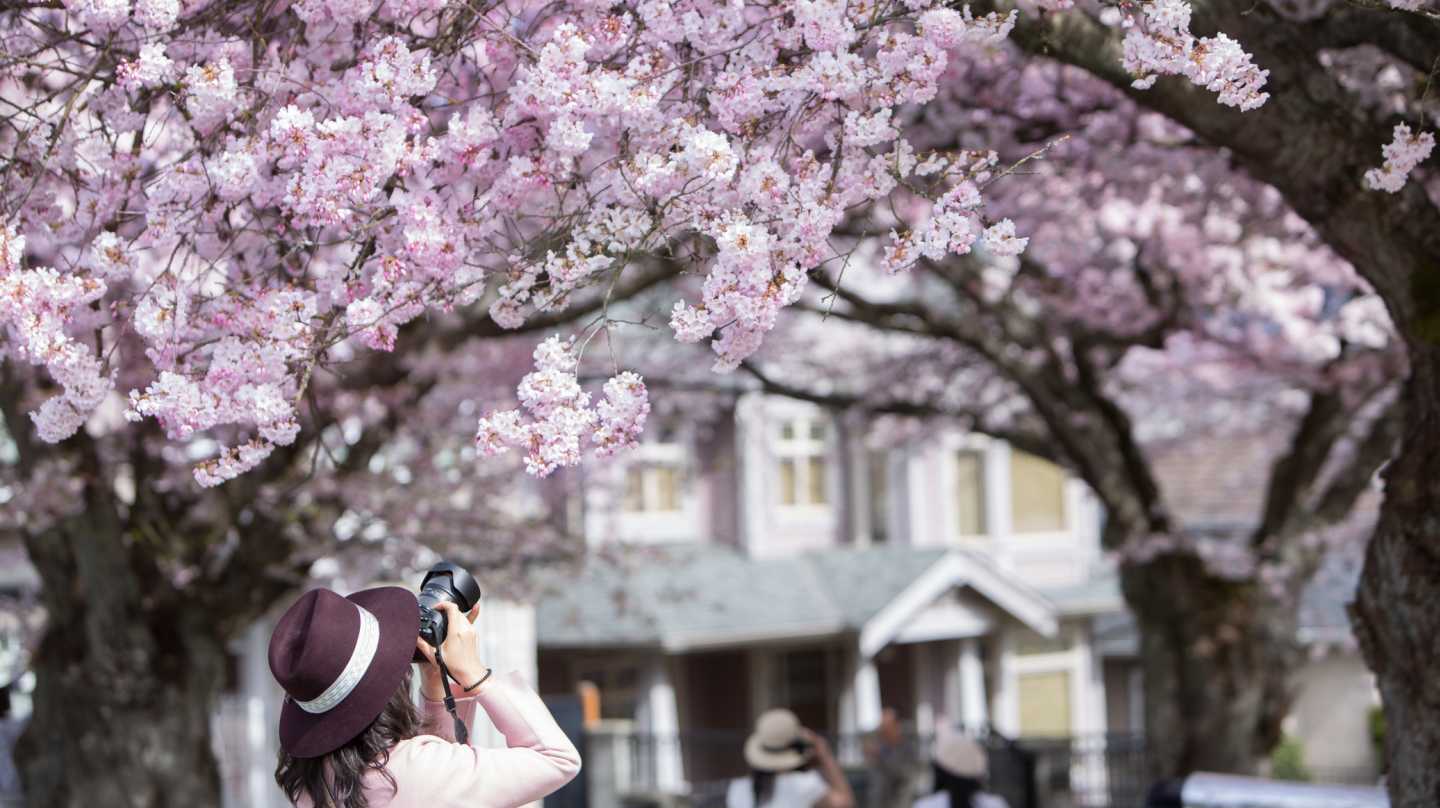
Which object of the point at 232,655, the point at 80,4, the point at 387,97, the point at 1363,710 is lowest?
the point at 1363,710

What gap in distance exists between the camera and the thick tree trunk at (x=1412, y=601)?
14.5ft

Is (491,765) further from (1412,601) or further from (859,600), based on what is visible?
(859,600)

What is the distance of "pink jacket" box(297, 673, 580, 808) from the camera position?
307cm

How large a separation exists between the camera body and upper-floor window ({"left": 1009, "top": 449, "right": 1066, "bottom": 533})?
21393 millimetres

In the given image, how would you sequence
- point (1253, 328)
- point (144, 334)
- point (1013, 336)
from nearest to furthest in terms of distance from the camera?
point (144, 334), point (1013, 336), point (1253, 328)

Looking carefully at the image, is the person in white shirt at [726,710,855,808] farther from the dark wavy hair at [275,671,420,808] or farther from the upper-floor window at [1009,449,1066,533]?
the upper-floor window at [1009,449,1066,533]

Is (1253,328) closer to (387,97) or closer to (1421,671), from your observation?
(1421,671)

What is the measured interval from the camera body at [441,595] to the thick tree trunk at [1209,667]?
8.46 m

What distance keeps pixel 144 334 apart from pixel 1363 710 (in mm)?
21460

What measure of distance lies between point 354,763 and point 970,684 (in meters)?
21.0

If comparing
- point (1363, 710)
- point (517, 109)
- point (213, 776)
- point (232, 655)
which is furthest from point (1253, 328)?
point (1363, 710)

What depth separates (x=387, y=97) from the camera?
11.7ft

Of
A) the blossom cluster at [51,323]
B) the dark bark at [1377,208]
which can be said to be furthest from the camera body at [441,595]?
the dark bark at [1377,208]

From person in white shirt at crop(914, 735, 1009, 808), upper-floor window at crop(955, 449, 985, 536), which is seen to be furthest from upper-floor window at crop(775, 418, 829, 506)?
person in white shirt at crop(914, 735, 1009, 808)
